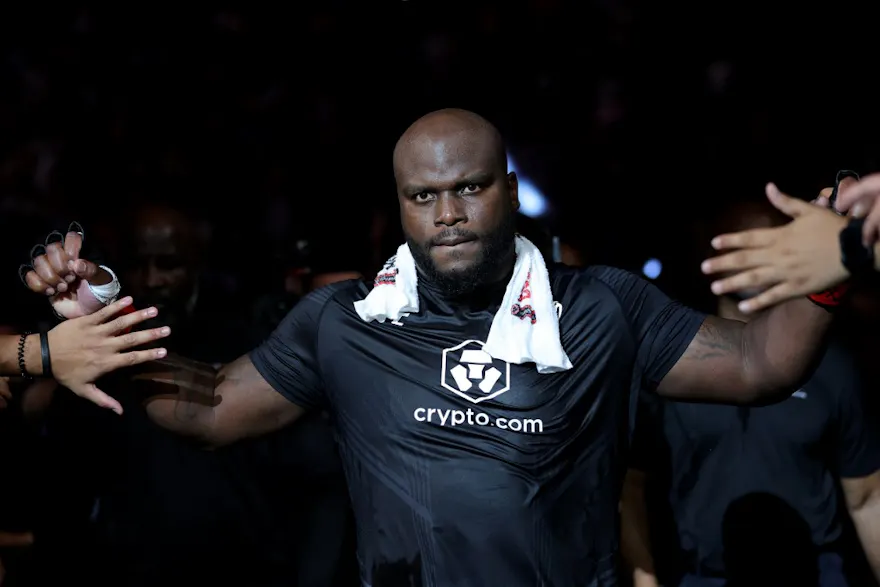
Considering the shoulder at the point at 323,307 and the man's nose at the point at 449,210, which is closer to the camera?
the man's nose at the point at 449,210

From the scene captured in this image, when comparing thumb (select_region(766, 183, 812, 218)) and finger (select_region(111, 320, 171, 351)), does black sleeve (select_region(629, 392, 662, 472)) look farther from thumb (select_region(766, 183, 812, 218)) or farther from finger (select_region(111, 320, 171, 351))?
finger (select_region(111, 320, 171, 351))

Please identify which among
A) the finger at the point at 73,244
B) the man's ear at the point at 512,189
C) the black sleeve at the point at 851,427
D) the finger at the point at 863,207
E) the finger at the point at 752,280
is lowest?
the black sleeve at the point at 851,427

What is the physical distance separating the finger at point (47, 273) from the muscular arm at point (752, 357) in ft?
4.63

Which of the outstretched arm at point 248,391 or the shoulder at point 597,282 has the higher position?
the shoulder at point 597,282

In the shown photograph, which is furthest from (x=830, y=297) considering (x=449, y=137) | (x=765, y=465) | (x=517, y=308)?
(x=765, y=465)

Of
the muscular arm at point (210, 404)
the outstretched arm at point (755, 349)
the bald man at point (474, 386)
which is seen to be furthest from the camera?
the muscular arm at point (210, 404)

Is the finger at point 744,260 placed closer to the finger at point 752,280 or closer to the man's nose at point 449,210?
the finger at point 752,280

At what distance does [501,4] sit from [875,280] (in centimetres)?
214

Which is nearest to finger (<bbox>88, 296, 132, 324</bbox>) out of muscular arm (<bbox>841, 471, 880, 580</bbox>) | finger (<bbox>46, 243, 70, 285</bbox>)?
finger (<bbox>46, 243, 70, 285</bbox>)

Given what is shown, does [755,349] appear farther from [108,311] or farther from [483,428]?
[108,311]

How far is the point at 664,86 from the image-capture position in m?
4.29

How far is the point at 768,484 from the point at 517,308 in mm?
1068

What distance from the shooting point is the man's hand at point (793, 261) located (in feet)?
5.63

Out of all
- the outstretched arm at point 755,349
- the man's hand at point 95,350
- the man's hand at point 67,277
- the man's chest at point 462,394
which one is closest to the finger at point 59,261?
the man's hand at point 67,277
